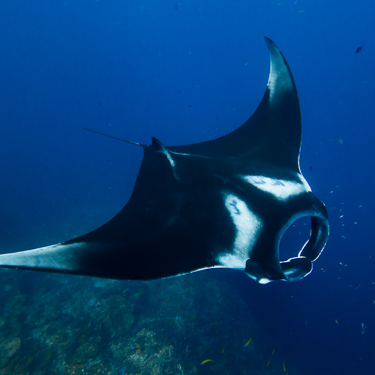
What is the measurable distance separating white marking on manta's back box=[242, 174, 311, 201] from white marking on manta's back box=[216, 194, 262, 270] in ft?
0.96

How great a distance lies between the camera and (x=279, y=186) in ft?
7.08

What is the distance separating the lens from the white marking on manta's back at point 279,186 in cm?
208

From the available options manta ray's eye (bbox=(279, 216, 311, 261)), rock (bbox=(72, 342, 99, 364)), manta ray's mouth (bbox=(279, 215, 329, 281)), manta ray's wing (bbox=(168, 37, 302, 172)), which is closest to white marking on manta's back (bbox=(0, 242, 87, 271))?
manta ray's mouth (bbox=(279, 215, 329, 281))

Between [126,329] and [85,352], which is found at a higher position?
[126,329]

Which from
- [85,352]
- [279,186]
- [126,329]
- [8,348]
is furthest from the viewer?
[126,329]

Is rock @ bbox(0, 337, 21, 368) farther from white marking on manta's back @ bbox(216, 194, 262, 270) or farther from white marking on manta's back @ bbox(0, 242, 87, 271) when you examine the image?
white marking on manta's back @ bbox(216, 194, 262, 270)

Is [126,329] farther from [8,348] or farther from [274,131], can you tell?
[274,131]

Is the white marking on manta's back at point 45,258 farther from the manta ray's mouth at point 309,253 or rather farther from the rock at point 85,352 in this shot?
the rock at point 85,352

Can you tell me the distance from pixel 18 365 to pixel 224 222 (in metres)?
7.01

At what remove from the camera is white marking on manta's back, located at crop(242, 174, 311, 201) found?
2078 mm

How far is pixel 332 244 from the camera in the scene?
1445 centimetres

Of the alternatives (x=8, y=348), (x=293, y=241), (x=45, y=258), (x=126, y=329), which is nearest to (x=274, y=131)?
(x=45, y=258)

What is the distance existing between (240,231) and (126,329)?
20.5ft

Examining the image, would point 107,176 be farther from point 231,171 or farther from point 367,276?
point 231,171
